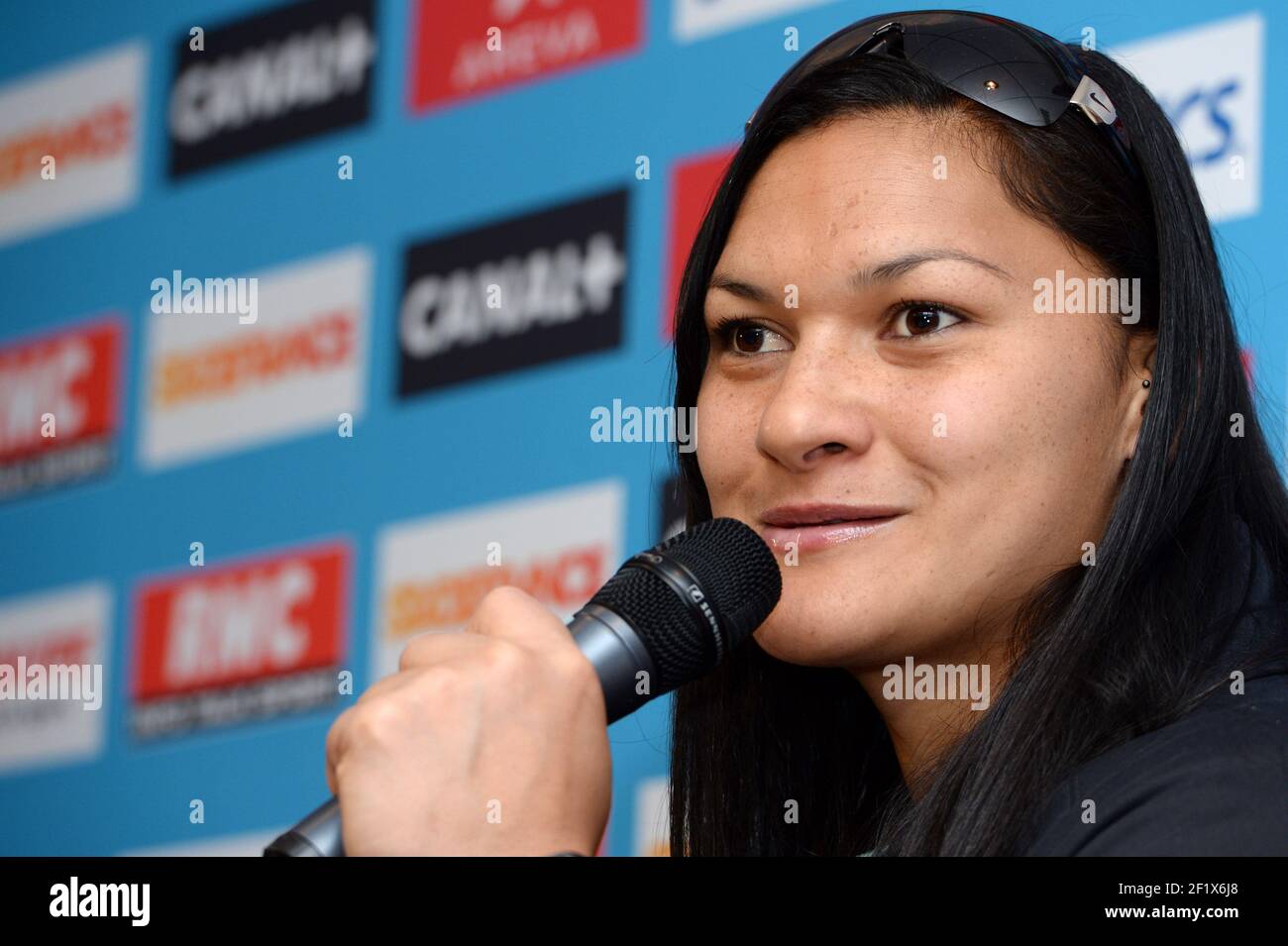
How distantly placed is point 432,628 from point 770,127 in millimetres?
996

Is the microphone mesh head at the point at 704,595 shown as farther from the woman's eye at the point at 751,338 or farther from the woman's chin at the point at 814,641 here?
the woman's eye at the point at 751,338

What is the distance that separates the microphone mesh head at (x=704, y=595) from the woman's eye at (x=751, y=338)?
238 mm

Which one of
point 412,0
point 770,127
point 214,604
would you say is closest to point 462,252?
point 412,0

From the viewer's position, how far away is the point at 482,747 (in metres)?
0.76

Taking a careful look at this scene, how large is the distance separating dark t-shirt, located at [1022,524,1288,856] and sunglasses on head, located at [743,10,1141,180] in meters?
0.39

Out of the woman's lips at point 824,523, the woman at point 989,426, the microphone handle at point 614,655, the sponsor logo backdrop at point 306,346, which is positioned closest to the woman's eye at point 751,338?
the woman at point 989,426

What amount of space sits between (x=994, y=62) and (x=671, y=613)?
19.3 inches

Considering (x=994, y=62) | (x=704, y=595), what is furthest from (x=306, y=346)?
(x=704, y=595)

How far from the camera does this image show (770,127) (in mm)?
1172

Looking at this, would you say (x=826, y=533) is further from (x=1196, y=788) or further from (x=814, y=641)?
(x=1196, y=788)

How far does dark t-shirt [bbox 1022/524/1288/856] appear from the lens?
73cm

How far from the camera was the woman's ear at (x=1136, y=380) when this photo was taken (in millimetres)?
1075

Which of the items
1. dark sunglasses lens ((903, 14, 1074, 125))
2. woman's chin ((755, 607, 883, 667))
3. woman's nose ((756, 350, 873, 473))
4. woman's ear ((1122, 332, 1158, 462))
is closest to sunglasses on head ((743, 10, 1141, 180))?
dark sunglasses lens ((903, 14, 1074, 125))

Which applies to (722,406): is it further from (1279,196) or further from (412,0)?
(412,0)
